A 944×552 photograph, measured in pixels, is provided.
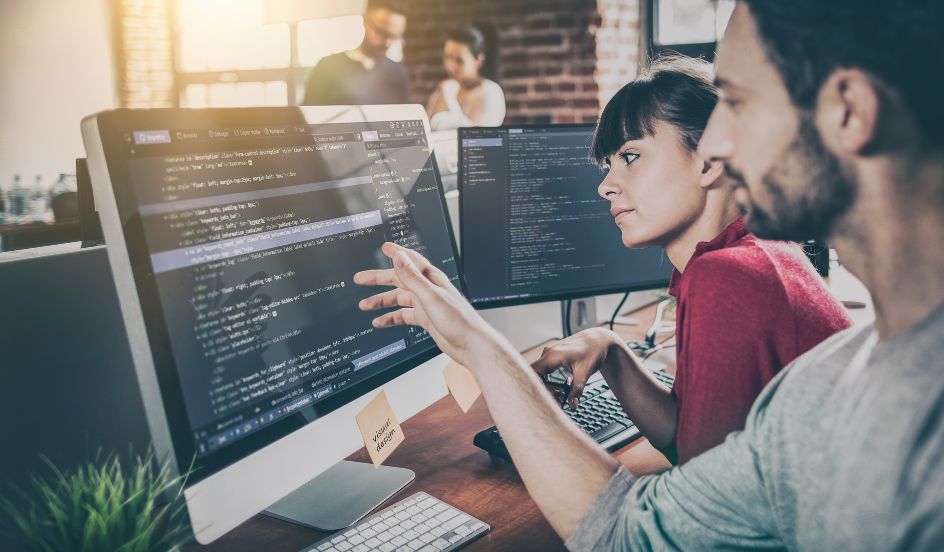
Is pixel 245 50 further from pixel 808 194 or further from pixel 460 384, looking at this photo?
pixel 808 194

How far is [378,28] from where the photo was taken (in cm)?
394

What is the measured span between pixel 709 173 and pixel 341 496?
2.44 feet

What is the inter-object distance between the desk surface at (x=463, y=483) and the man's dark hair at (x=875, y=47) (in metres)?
0.60

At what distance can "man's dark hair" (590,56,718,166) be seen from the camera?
1.20m

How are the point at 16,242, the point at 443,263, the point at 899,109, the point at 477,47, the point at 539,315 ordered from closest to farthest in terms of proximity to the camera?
1. the point at 899,109
2. the point at 443,263
3. the point at 539,315
4. the point at 16,242
5. the point at 477,47

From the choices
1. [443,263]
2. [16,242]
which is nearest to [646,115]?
[443,263]

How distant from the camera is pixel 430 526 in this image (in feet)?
2.95

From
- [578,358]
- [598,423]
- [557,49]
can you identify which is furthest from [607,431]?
[557,49]

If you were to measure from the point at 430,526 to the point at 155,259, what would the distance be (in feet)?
1.49

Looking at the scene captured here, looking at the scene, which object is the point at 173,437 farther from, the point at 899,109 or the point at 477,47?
the point at 477,47

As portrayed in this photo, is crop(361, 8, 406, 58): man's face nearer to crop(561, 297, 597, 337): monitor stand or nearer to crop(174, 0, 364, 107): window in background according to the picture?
crop(174, 0, 364, 107): window in background

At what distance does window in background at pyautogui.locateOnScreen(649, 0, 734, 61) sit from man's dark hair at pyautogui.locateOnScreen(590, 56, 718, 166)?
3.55 metres

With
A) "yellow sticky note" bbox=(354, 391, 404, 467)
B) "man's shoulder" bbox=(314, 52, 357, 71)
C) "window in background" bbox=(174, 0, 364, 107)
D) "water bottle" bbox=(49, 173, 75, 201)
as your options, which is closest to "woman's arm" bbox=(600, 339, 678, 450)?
"yellow sticky note" bbox=(354, 391, 404, 467)

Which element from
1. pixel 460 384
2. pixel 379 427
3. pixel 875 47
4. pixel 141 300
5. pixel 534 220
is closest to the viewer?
pixel 875 47
